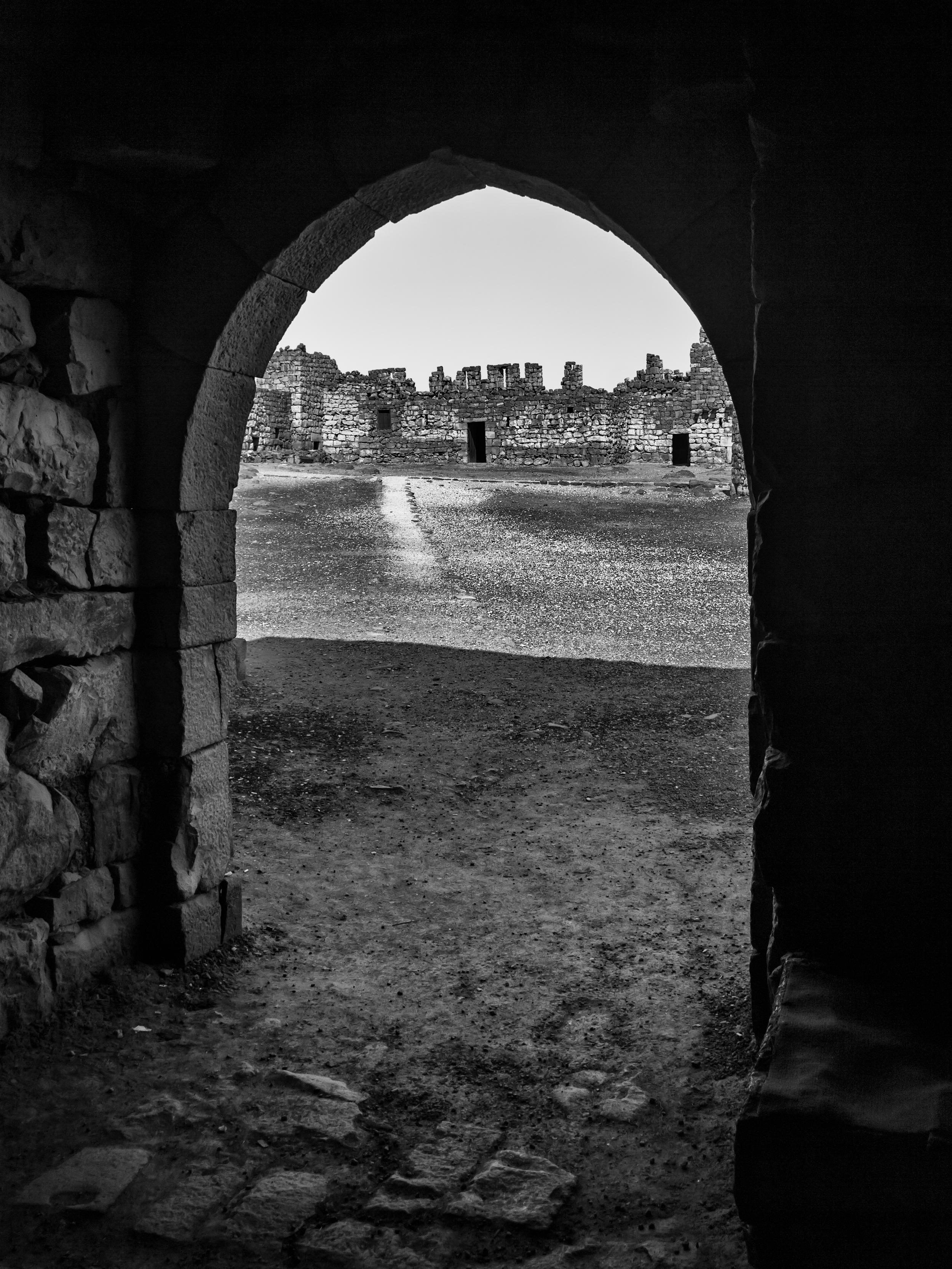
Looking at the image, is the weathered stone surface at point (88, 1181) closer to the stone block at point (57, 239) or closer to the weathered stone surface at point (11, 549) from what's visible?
the weathered stone surface at point (11, 549)

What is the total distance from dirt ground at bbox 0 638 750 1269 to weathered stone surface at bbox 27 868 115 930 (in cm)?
26

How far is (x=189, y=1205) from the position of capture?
276 centimetres

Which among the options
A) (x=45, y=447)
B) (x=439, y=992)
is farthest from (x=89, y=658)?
(x=439, y=992)

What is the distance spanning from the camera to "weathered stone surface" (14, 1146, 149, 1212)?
2742mm

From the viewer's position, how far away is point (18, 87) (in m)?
3.47

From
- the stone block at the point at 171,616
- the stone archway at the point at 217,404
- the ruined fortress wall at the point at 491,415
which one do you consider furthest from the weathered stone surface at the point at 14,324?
the ruined fortress wall at the point at 491,415

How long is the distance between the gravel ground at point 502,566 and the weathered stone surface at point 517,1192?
673 centimetres

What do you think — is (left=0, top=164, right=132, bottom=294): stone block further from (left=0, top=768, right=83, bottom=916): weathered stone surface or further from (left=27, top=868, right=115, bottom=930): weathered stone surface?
(left=27, top=868, right=115, bottom=930): weathered stone surface

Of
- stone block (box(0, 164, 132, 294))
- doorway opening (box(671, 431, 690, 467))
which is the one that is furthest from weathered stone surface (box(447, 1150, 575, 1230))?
doorway opening (box(671, 431, 690, 467))

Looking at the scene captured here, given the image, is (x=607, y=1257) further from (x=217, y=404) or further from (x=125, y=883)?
(x=217, y=404)

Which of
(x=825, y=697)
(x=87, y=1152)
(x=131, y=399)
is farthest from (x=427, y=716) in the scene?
(x=825, y=697)

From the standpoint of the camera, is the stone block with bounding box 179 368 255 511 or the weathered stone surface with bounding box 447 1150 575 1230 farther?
the stone block with bounding box 179 368 255 511

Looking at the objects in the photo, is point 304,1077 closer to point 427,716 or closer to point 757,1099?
point 757,1099

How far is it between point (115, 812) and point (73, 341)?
1646 millimetres
